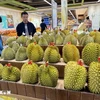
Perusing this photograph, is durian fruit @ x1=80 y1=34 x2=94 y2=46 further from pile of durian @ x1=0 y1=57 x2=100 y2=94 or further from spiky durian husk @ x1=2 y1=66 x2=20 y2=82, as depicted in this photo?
spiky durian husk @ x1=2 y1=66 x2=20 y2=82

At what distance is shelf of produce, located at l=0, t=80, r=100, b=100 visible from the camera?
2.44 feet

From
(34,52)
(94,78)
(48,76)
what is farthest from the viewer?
(34,52)

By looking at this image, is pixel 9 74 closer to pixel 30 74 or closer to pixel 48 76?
pixel 30 74

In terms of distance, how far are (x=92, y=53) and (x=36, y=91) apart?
1.50ft

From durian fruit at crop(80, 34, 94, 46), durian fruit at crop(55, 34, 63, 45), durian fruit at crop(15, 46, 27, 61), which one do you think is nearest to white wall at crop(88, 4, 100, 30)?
durian fruit at crop(55, 34, 63, 45)

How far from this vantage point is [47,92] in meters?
0.84

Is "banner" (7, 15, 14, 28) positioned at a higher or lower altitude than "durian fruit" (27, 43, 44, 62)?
higher

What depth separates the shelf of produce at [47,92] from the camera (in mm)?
743

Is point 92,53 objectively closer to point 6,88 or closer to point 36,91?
point 36,91

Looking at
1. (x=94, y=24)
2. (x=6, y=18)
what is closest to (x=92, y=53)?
(x=94, y=24)

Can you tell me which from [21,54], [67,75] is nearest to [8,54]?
[21,54]

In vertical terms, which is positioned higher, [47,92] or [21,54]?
A: [21,54]

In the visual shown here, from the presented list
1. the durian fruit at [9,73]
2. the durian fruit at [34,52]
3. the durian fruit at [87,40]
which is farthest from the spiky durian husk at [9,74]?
the durian fruit at [87,40]

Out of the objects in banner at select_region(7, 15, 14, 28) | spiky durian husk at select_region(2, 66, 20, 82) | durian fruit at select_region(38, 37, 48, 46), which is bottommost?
spiky durian husk at select_region(2, 66, 20, 82)
